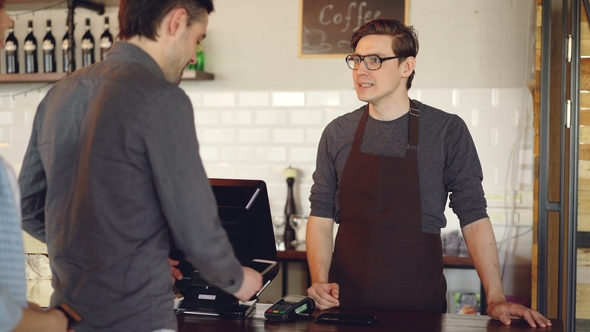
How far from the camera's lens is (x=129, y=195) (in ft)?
4.67

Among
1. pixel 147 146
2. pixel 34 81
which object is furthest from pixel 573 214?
pixel 34 81

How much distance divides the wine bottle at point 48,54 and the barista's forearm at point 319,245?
2930 mm

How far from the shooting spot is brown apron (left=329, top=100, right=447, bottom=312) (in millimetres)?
2350

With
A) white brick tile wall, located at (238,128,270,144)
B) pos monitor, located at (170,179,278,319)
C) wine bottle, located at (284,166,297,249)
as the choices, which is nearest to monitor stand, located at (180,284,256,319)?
pos monitor, located at (170,179,278,319)

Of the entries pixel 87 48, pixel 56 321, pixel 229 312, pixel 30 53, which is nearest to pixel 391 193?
pixel 229 312

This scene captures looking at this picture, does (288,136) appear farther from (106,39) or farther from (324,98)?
(106,39)

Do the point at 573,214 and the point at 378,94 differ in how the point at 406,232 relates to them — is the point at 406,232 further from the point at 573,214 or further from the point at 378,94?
the point at 573,214

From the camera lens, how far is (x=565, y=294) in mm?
3395

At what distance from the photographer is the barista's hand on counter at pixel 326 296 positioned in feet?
7.13

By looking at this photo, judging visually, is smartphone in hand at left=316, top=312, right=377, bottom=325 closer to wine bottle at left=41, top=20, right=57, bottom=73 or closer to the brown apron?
the brown apron

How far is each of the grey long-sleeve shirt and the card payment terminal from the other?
0.49 m

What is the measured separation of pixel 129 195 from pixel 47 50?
3.73m

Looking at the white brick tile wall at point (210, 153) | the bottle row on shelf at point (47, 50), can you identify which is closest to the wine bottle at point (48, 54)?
the bottle row on shelf at point (47, 50)

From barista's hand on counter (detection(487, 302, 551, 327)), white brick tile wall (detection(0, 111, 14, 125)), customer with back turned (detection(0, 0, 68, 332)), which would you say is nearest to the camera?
customer with back turned (detection(0, 0, 68, 332))
